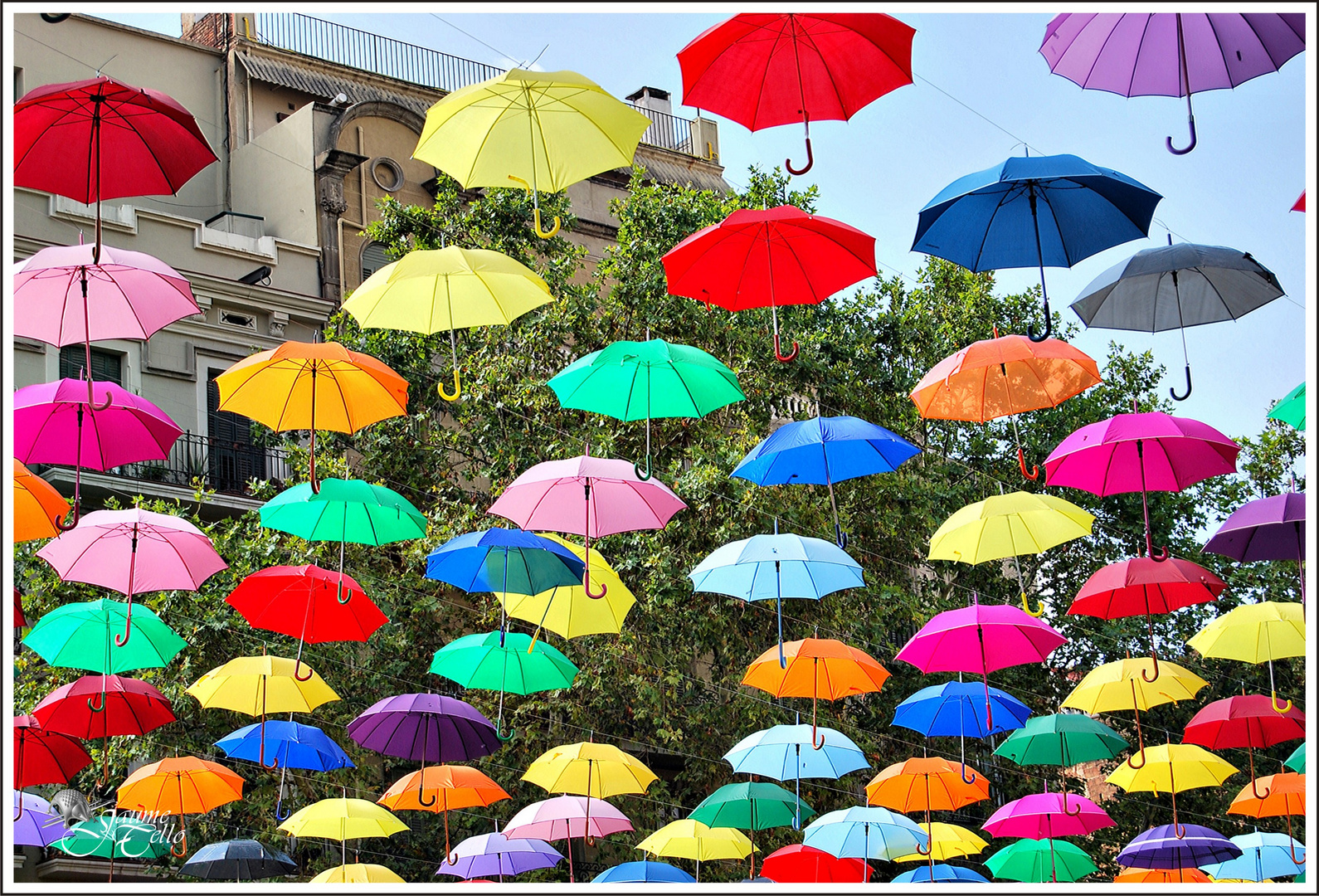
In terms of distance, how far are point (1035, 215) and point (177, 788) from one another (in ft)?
31.7

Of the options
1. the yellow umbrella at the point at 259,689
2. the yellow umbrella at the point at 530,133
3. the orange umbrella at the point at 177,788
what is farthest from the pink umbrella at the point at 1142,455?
the orange umbrella at the point at 177,788

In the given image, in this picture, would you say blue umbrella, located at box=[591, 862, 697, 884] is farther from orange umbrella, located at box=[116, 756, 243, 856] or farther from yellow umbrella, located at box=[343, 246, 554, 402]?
yellow umbrella, located at box=[343, 246, 554, 402]

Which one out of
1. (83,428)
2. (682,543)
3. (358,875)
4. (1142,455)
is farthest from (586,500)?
(682,543)

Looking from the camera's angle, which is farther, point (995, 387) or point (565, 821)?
point (565, 821)

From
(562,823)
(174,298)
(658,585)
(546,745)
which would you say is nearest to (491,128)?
(174,298)

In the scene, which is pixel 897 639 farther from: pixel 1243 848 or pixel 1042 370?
pixel 1042 370

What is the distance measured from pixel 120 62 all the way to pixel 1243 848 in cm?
2034

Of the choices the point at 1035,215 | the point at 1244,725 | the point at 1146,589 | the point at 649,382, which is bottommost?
the point at 1244,725

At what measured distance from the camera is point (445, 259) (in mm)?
9969

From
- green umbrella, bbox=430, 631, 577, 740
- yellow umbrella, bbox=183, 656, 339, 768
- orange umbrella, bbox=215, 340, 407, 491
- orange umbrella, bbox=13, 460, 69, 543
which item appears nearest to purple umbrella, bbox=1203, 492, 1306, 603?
green umbrella, bbox=430, 631, 577, 740

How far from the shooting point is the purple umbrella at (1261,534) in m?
10.3

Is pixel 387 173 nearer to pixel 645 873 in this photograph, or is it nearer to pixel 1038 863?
pixel 645 873

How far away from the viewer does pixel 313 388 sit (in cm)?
1069

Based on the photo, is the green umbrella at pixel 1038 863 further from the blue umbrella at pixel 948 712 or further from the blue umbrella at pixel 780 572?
the blue umbrella at pixel 780 572
